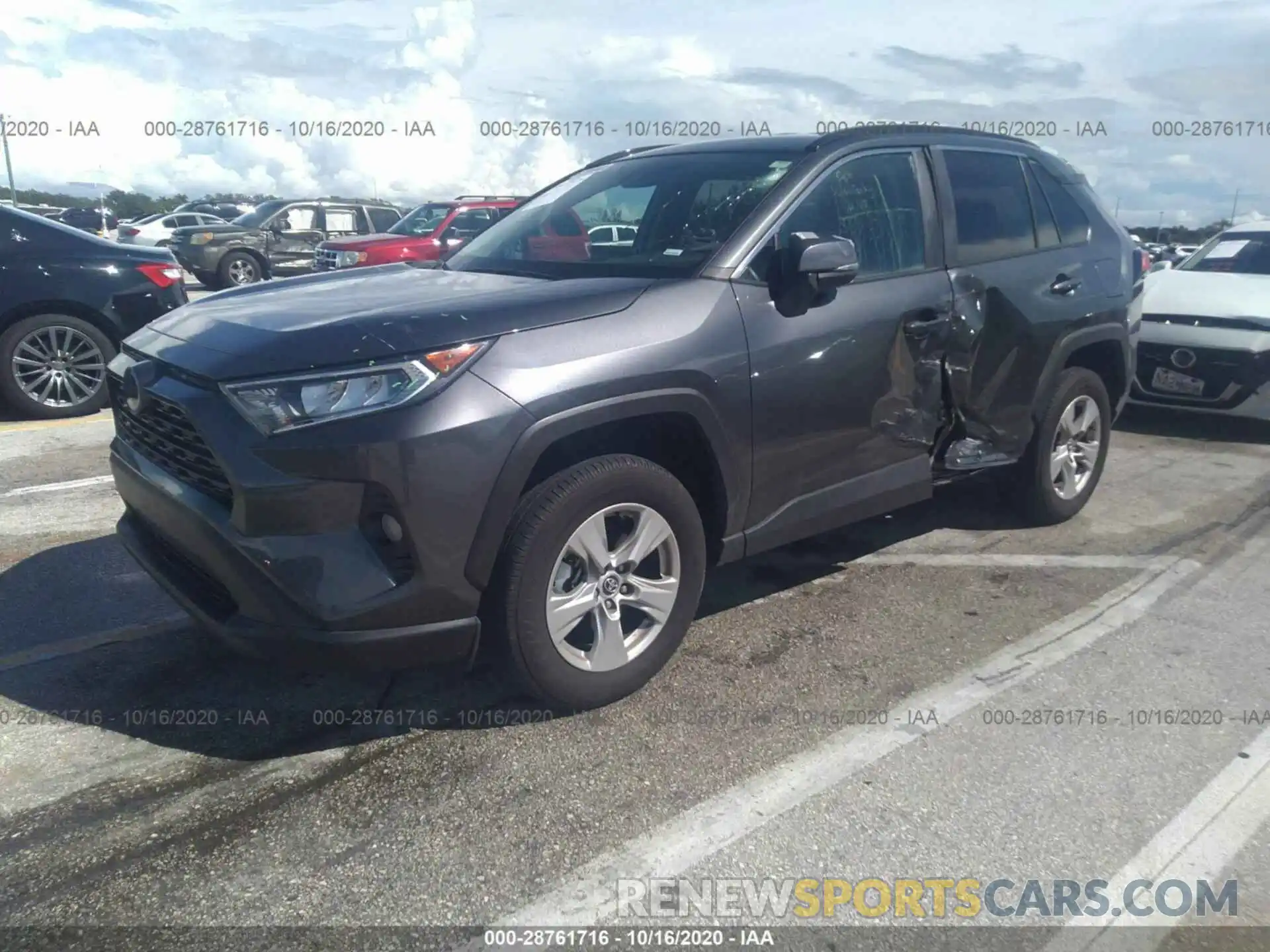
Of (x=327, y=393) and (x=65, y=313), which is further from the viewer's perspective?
(x=65, y=313)

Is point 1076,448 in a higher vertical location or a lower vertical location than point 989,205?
lower

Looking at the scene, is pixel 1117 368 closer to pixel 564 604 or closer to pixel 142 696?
pixel 564 604

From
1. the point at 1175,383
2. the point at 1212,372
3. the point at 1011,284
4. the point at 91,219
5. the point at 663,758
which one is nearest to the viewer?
the point at 663,758

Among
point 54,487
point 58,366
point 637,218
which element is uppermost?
point 637,218

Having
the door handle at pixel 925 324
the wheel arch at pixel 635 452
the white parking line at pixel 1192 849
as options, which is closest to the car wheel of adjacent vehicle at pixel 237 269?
the door handle at pixel 925 324

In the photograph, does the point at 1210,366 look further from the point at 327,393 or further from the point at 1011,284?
the point at 327,393

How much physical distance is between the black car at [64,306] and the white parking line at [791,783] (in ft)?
19.6

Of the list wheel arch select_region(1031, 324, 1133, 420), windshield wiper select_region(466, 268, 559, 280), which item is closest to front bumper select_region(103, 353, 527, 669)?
windshield wiper select_region(466, 268, 559, 280)

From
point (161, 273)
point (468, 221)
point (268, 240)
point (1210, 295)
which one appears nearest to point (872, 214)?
point (1210, 295)

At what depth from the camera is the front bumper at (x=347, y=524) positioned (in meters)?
2.70

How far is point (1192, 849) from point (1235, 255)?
7.33 meters

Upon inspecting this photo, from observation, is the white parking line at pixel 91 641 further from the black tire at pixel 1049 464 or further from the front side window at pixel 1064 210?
the front side window at pixel 1064 210

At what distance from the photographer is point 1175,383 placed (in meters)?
7.49

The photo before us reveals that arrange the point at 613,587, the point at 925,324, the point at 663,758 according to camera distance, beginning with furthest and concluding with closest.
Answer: the point at 925,324, the point at 613,587, the point at 663,758
